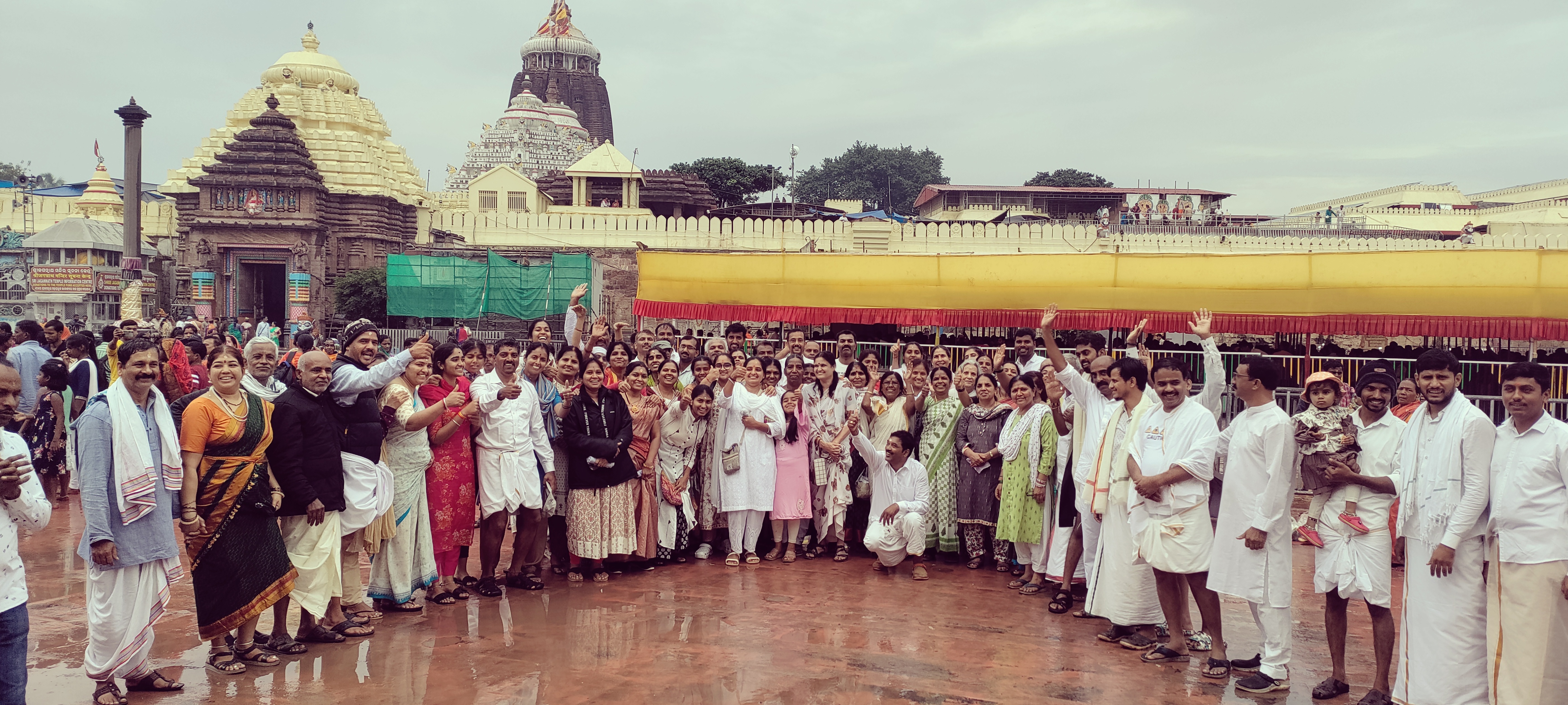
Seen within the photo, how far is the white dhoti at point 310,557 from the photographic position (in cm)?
474

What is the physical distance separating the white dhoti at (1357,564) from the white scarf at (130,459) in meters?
4.61

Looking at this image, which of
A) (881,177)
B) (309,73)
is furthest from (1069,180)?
(309,73)

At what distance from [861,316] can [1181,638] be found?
5.75m

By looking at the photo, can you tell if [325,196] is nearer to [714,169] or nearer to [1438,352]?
[714,169]

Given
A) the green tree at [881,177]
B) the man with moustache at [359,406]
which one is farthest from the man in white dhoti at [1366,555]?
the green tree at [881,177]

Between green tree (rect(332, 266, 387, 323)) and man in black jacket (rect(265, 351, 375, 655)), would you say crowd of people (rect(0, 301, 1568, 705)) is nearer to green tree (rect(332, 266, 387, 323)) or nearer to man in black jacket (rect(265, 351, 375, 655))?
man in black jacket (rect(265, 351, 375, 655))

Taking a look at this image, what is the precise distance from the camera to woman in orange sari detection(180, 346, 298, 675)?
429 cm

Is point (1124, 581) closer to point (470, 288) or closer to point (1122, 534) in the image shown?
point (1122, 534)

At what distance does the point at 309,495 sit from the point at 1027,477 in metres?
3.86

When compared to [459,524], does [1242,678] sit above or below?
below

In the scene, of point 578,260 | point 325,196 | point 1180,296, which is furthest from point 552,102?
point 1180,296

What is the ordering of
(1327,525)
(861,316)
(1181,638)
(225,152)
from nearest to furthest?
(1327,525), (1181,638), (861,316), (225,152)

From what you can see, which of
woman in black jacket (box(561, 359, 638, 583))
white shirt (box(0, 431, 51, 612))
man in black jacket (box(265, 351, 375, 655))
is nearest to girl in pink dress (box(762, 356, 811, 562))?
woman in black jacket (box(561, 359, 638, 583))

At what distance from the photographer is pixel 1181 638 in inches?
188
